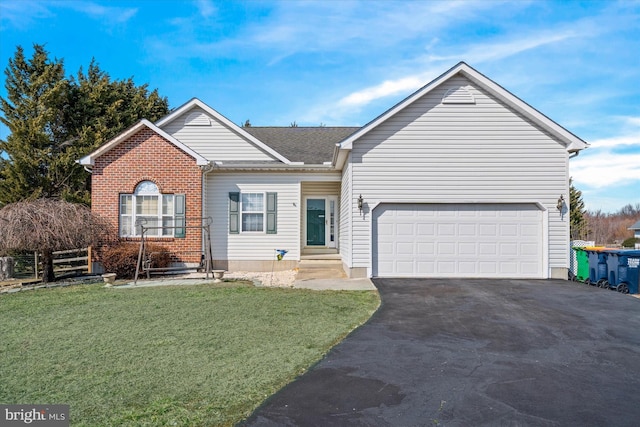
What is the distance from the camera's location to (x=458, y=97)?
41.1 ft

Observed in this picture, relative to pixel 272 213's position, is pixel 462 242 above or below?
below

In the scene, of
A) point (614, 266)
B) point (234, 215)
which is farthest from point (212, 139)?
point (614, 266)

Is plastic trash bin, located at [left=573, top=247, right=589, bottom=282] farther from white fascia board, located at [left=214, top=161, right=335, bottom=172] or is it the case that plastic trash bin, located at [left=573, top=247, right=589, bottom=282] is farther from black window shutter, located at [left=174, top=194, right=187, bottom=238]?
black window shutter, located at [left=174, top=194, right=187, bottom=238]

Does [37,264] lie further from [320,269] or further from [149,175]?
[320,269]

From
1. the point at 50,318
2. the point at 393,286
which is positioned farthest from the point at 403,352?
the point at 50,318

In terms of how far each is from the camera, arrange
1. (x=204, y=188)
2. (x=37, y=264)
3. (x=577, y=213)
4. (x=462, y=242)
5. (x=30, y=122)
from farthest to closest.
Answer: (x=577, y=213), (x=30, y=122), (x=204, y=188), (x=37, y=264), (x=462, y=242)

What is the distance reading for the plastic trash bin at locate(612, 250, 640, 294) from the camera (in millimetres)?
11008

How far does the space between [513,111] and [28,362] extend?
1239 centimetres

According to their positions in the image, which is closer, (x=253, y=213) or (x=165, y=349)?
(x=165, y=349)

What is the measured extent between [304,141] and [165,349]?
541 inches

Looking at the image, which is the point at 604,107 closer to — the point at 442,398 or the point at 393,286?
the point at 393,286

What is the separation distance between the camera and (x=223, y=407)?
3.92 m

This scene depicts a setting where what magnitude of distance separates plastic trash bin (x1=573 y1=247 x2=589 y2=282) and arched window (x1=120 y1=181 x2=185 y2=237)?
39.5ft

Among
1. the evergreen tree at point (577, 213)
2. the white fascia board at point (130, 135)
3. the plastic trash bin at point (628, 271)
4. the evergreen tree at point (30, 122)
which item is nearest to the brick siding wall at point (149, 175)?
the white fascia board at point (130, 135)
